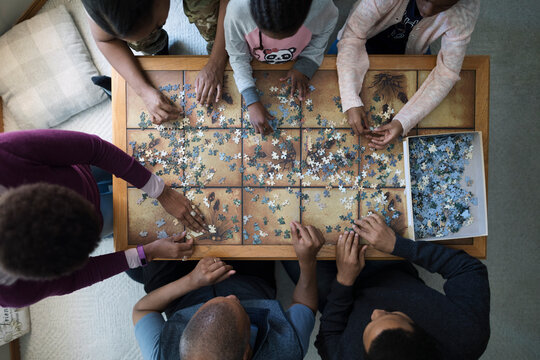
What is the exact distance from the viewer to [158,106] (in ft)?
5.51

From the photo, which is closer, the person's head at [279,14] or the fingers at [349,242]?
the person's head at [279,14]

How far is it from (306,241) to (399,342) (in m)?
0.60

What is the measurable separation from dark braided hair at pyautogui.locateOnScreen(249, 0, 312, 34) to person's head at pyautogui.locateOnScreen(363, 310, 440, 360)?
1.37 metres

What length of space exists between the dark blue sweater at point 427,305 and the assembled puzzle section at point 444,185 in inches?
4.3

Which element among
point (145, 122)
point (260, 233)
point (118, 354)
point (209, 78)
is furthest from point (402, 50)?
point (118, 354)

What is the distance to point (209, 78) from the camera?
168 cm

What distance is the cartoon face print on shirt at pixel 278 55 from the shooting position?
1.63m

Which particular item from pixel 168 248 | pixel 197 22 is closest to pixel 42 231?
pixel 168 248

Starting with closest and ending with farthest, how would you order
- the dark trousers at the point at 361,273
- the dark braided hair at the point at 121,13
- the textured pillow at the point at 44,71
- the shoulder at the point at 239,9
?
the dark braided hair at the point at 121,13 → the shoulder at the point at 239,9 → the dark trousers at the point at 361,273 → the textured pillow at the point at 44,71

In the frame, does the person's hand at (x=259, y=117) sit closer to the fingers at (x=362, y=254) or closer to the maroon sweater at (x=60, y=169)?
the maroon sweater at (x=60, y=169)

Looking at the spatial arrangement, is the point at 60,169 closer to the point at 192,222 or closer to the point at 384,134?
the point at 192,222

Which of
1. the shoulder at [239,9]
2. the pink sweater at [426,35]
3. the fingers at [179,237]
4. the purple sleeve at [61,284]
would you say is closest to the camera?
the purple sleeve at [61,284]

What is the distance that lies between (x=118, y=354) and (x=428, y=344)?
2405mm

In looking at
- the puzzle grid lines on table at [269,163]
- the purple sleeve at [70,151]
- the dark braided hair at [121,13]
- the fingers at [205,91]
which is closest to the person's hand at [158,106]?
the puzzle grid lines on table at [269,163]
